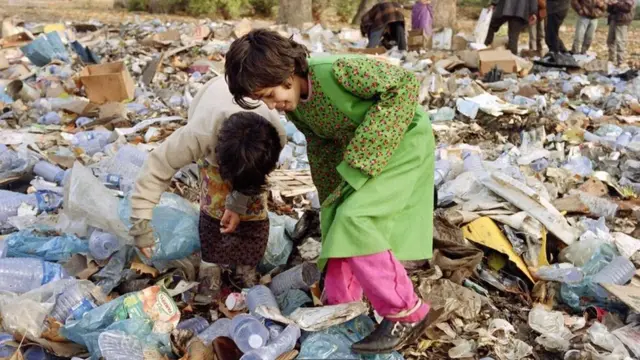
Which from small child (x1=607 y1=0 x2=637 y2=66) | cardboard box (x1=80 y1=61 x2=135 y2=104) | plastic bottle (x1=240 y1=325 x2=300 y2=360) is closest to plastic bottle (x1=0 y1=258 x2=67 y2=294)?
plastic bottle (x1=240 y1=325 x2=300 y2=360)

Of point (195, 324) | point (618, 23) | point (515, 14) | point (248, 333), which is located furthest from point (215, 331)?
point (618, 23)

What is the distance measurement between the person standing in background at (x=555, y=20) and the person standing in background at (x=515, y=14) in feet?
0.74

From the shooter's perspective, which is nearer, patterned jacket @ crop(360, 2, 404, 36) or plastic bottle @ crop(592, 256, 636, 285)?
plastic bottle @ crop(592, 256, 636, 285)

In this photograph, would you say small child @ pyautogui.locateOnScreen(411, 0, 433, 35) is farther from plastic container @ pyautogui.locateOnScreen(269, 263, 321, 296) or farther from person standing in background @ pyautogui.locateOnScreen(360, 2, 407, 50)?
plastic container @ pyautogui.locateOnScreen(269, 263, 321, 296)

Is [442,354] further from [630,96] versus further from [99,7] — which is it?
[99,7]

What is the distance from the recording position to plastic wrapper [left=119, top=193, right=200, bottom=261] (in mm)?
2773

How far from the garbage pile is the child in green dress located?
22 cm

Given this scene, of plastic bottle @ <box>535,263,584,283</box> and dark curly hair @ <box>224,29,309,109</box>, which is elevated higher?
dark curly hair @ <box>224,29,309,109</box>

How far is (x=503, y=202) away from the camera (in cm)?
339

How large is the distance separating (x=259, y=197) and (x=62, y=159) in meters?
2.16

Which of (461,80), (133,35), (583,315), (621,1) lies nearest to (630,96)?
(461,80)

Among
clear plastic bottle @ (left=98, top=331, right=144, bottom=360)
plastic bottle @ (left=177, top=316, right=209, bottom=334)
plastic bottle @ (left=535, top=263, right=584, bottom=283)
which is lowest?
plastic bottle @ (left=535, top=263, right=584, bottom=283)

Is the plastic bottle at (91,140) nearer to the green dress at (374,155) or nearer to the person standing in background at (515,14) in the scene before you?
the green dress at (374,155)

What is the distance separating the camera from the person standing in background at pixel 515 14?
9.03 m
